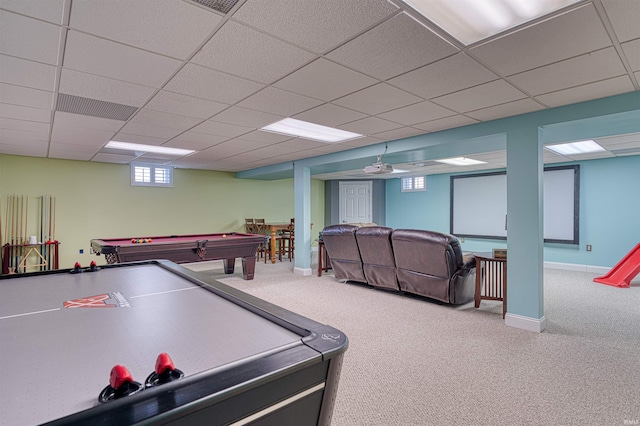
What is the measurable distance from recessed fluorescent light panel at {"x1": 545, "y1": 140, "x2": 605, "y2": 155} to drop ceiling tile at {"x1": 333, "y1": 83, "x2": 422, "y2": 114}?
335 cm

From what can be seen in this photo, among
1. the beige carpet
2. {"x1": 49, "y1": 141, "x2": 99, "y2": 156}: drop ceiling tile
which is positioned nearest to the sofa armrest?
the beige carpet

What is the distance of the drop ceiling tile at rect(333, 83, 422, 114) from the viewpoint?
2.84m

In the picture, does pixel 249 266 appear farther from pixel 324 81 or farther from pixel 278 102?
pixel 324 81

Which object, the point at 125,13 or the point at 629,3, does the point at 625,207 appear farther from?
the point at 125,13

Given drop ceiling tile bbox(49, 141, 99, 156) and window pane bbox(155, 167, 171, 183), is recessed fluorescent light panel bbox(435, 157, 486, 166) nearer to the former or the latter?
window pane bbox(155, 167, 171, 183)

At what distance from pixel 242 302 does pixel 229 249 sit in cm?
403

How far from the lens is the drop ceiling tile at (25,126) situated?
3.65m

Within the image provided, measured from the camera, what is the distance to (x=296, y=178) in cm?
668

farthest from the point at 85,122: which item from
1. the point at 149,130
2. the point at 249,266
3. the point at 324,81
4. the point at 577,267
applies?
the point at 577,267

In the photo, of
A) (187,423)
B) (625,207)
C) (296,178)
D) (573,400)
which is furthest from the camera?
(296,178)

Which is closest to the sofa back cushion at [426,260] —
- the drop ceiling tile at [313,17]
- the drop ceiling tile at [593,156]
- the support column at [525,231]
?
the support column at [525,231]

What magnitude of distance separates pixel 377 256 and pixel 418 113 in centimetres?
215

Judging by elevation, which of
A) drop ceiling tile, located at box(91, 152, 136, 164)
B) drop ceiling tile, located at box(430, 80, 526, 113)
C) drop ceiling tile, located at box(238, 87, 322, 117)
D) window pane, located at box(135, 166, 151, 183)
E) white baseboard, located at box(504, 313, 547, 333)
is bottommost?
white baseboard, located at box(504, 313, 547, 333)

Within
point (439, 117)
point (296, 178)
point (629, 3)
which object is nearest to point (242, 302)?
point (629, 3)
